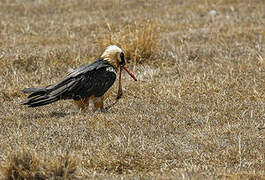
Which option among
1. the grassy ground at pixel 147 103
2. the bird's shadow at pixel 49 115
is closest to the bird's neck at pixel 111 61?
the grassy ground at pixel 147 103

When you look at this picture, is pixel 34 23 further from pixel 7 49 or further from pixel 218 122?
pixel 218 122

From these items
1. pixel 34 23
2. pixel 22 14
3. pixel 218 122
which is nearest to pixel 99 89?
pixel 218 122

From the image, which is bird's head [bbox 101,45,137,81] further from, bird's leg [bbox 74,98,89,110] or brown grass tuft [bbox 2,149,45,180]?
brown grass tuft [bbox 2,149,45,180]

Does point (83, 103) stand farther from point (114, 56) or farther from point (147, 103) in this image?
point (147, 103)

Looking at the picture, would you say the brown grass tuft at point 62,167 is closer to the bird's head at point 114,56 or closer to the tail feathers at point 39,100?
the tail feathers at point 39,100

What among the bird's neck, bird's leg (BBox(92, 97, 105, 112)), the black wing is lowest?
bird's leg (BBox(92, 97, 105, 112))

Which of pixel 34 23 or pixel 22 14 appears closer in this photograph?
pixel 34 23

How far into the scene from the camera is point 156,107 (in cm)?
764

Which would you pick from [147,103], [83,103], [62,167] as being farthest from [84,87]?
[62,167]

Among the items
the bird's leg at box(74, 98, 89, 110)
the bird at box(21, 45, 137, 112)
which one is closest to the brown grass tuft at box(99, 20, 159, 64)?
the bird at box(21, 45, 137, 112)

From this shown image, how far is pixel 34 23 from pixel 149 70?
5.29 meters

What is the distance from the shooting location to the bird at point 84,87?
714cm

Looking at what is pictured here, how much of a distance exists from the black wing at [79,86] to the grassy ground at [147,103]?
0.80 feet

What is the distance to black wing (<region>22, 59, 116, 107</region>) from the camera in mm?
7137
